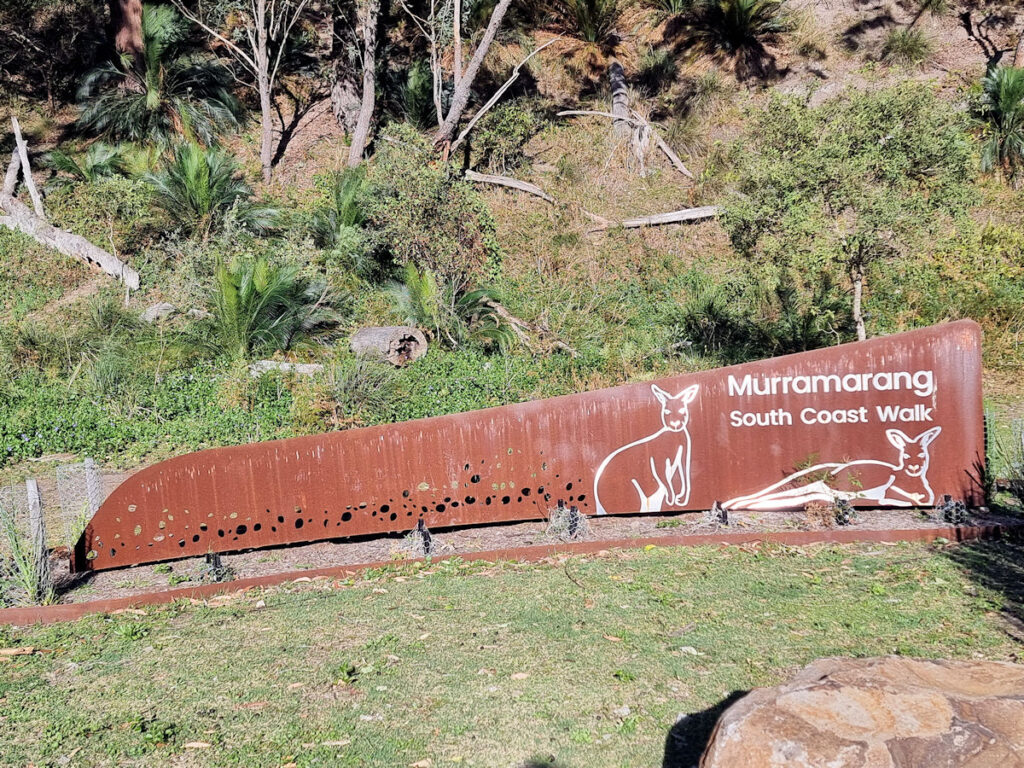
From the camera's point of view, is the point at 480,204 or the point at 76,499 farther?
the point at 480,204

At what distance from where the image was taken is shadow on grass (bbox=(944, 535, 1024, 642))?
5.45 metres

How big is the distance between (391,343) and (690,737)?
29.4 feet

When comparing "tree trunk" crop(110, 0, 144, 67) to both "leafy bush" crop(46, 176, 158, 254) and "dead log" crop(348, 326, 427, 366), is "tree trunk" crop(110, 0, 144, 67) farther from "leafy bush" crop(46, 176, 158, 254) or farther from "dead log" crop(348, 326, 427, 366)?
"dead log" crop(348, 326, 427, 366)

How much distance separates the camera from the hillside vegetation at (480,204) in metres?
10.5

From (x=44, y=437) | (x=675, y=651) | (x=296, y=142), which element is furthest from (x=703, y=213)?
(x=675, y=651)

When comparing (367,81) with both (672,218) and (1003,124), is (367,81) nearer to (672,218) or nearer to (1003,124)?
(672,218)

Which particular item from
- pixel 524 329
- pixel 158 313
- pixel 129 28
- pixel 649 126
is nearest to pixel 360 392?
pixel 524 329

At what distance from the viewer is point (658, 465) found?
8.02 metres

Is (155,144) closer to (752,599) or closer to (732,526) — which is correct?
(732,526)

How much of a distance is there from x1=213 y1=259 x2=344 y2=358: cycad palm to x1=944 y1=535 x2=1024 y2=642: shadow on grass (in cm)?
917

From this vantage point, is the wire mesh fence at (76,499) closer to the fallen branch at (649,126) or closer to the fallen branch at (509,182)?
the fallen branch at (509,182)

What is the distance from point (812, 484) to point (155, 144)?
52.6 ft

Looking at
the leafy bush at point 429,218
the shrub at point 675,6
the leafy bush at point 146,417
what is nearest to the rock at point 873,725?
the leafy bush at point 146,417

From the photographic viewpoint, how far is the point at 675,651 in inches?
201
